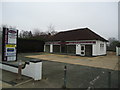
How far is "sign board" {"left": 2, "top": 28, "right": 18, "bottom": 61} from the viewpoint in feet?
21.1

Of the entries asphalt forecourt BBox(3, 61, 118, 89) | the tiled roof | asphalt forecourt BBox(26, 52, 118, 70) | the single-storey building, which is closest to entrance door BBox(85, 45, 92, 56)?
the single-storey building

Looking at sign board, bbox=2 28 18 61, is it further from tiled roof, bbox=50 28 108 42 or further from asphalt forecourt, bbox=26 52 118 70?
tiled roof, bbox=50 28 108 42

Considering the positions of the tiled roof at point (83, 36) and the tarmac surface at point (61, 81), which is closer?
the tarmac surface at point (61, 81)

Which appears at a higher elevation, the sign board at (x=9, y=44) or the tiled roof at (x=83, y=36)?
the tiled roof at (x=83, y=36)

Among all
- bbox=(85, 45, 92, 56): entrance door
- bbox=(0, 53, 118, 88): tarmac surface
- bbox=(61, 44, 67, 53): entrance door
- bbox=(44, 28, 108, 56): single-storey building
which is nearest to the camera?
bbox=(0, 53, 118, 88): tarmac surface

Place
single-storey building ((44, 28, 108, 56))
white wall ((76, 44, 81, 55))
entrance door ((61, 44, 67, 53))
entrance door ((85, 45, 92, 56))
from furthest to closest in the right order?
entrance door ((61, 44, 67, 53))
white wall ((76, 44, 81, 55))
entrance door ((85, 45, 92, 56))
single-storey building ((44, 28, 108, 56))

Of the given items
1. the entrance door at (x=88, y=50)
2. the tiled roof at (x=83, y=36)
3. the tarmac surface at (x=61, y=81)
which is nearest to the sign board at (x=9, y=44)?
the tarmac surface at (x=61, y=81)

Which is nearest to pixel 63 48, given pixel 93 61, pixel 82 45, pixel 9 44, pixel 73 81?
pixel 82 45

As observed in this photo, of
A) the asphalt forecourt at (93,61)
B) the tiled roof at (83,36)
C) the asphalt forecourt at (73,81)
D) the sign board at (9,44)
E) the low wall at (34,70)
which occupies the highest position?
the tiled roof at (83,36)

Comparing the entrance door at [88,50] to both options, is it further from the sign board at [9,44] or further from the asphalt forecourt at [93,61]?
the sign board at [9,44]

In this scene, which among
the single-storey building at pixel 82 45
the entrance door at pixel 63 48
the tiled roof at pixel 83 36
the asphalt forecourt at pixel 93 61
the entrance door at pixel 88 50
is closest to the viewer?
the asphalt forecourt at pixel 93 61

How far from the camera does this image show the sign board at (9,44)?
643 cm

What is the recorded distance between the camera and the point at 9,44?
670cm

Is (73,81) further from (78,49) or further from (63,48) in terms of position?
(63,48)
